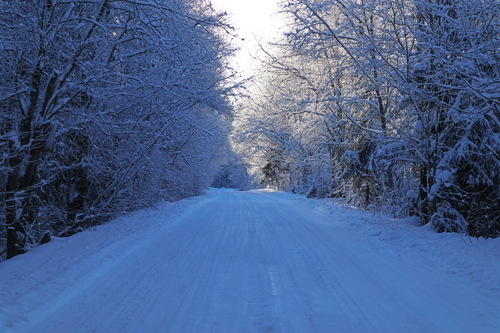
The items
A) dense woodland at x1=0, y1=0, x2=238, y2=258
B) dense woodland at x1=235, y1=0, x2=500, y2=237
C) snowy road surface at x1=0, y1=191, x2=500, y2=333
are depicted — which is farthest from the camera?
dense woodland at x1=235, y1=0, x2=500, y2=237

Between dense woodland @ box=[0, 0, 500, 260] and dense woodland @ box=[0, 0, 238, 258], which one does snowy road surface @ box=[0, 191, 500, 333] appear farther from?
dense woodland @ box=[0, 0, 500, 260]

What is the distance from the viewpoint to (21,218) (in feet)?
25.5

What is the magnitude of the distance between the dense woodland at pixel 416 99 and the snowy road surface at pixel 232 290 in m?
2.91

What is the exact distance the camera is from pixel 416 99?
10.0m

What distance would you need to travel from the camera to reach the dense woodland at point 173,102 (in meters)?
7.45

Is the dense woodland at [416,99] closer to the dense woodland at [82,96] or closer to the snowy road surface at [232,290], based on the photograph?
the snowy road surface at [232,290]

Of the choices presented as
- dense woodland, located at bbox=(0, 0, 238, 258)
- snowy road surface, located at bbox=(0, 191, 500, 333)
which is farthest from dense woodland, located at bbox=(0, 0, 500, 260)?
snowy road surface, located at bbox=(0, 191, 500, 333)

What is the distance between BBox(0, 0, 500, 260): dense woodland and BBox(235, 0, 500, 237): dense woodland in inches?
2.1

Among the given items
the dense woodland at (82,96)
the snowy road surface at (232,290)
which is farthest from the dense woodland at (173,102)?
the snowy road surface at (232,290)

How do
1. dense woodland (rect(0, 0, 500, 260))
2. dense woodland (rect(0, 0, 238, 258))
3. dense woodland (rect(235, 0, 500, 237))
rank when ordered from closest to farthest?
1. dense woodland (rect(0, 0, 238, 258))
2. dense woodland (rect(0, 0, 500, 260))
3. dense woodland (rect(235, 0, 500, 237))

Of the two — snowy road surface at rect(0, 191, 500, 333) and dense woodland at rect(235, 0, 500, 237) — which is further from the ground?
dense woodland at rect(235, 0, 500, 237)

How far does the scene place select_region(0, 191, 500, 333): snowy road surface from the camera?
4.16m

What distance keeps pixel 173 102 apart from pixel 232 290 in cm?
732

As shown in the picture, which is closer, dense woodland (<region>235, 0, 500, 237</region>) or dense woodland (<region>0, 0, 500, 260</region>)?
dense woodland (<region>0, 0, 500, 260</region>)
